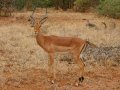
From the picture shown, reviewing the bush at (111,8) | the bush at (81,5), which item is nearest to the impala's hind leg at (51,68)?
the bush at (111,8)

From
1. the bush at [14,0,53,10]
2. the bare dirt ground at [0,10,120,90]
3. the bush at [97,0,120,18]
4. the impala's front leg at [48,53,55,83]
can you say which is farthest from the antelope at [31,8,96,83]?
the bush at [14,0,53,10]

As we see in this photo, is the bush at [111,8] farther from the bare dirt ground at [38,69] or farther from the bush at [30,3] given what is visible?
the bare dirt ground at [38,69]

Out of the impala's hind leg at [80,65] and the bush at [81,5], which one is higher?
the impala's hind leg at [80,65]

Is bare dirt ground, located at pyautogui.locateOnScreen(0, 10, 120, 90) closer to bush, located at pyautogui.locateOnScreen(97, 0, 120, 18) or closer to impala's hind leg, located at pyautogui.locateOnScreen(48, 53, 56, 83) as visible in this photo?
impala's hind leg, located at pyautogui.locateOnScreen(48, 53, 56, 83)

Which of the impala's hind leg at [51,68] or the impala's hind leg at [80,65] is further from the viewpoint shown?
the impala's hind leg at [51,68]

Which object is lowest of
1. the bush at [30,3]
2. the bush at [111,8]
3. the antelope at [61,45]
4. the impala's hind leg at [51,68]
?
the bush at [30,3]

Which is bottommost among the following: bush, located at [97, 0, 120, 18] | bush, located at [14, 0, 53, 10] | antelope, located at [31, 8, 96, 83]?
bush, located at [14, 0, 53, 10]

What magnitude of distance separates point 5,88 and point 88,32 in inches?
359

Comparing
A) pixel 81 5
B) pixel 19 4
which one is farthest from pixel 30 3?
pixel 81 5

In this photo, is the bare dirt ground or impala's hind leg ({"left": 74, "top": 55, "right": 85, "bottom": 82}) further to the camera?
impala's hind leg ({"left": 74, "top": 55, "right": 85, "bottom": 82})

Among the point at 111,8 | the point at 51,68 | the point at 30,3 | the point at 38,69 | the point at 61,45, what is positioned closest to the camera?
the point at 61,45

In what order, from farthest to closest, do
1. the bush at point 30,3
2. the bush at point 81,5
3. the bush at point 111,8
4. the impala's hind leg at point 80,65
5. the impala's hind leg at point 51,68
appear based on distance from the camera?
the bush at point 30,3 < the bush at point 81,5 < the bush at point 111,8 < the impala's hind leg at point 51,68 < the impala's hind leg at point 80,65

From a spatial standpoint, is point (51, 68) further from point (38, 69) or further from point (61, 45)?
point (38, 69)

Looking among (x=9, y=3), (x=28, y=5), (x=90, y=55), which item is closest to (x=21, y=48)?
(x=90, y=55)
